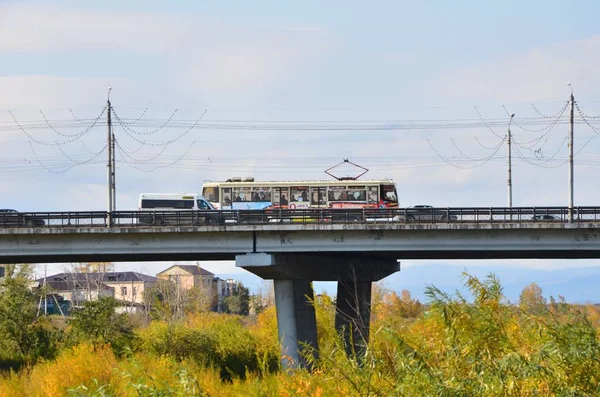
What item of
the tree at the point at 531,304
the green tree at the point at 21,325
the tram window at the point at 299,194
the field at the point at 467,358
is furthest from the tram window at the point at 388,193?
the tree at the point at 531,304

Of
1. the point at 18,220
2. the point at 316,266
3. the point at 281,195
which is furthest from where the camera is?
the point at 281,195

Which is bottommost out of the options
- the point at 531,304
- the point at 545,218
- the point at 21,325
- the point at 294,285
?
the point at 21,325

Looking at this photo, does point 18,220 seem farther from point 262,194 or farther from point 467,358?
point 467,358

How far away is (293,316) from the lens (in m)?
54.2

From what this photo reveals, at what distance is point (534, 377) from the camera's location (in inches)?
691

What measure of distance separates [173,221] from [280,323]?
7.95 meters

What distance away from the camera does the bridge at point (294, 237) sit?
172 feet

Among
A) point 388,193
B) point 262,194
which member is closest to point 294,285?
point 262,194

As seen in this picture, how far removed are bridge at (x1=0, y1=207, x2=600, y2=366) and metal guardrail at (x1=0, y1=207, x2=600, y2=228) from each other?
0.05 m

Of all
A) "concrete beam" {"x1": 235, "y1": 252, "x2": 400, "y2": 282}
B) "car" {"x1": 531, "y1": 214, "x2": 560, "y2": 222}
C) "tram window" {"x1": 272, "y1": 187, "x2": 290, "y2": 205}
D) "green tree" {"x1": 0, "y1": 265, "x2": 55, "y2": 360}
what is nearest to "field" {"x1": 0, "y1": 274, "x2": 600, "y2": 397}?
"concrete beam" {"x1": 235, "y1": 252, "x2": 400, "y2": 282}

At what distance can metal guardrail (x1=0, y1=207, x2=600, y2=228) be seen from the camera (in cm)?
5247

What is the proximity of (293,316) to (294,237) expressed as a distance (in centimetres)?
427

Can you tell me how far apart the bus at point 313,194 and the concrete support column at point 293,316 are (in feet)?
45.2

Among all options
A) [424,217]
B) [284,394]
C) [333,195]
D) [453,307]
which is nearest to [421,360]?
[453,307]
